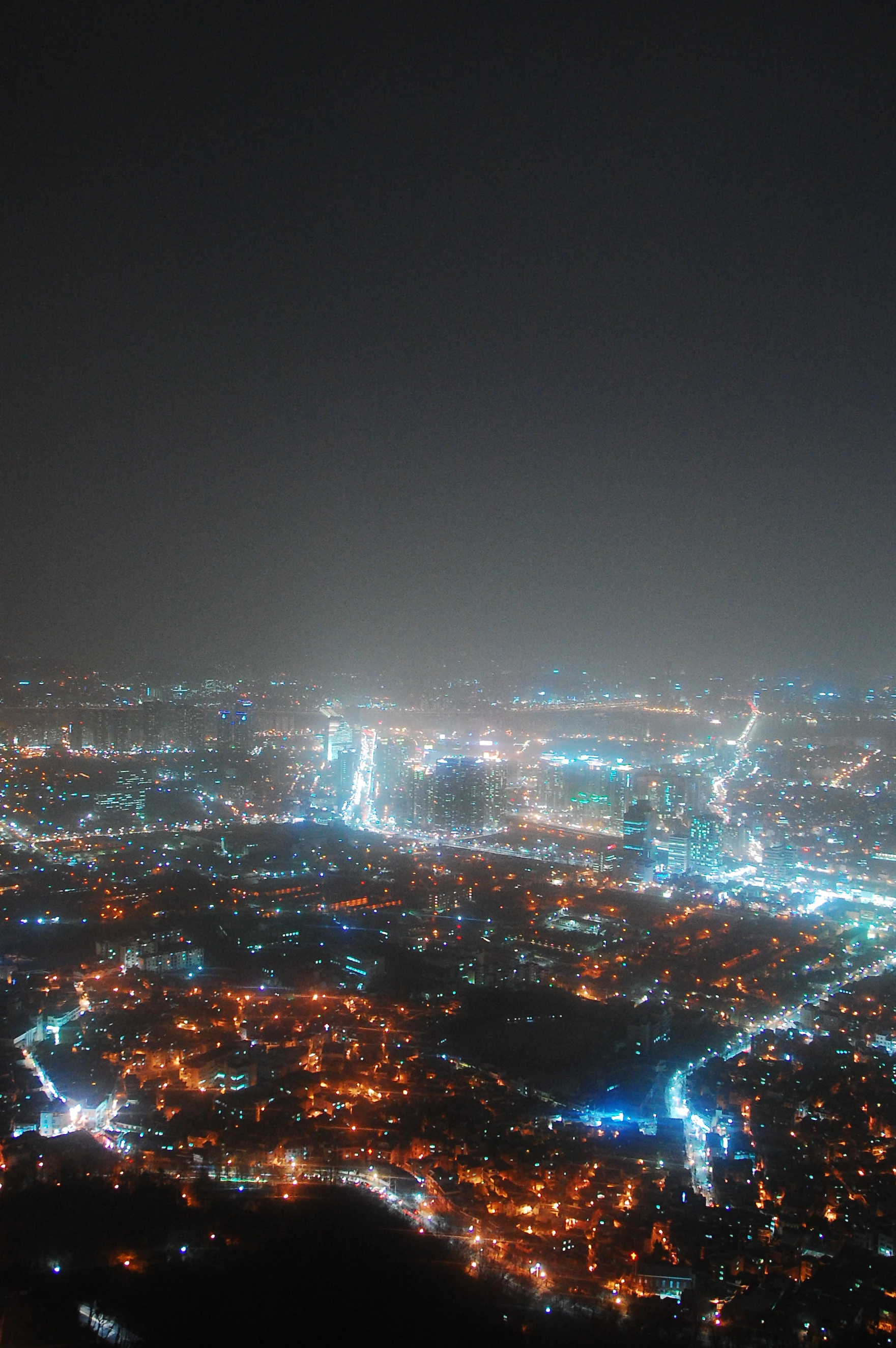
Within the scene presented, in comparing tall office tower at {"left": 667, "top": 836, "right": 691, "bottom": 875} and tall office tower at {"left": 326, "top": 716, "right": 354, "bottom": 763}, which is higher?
tall office tower at {"left": 326, "top": 716, "right": 354, "bottom": 763}

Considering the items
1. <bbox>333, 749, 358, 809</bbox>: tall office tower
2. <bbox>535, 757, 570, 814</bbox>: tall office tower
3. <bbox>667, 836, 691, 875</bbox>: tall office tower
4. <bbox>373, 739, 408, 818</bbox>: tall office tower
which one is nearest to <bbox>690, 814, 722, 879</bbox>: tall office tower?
<bbox>667, 836, 691, 875</bbox>: tall office tower

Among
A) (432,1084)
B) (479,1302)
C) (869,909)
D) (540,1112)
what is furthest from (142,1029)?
(869,909)

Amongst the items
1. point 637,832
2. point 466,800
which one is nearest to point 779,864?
point 637,832

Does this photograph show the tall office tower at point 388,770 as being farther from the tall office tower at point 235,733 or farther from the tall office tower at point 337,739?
the tall office tower at point 235,733

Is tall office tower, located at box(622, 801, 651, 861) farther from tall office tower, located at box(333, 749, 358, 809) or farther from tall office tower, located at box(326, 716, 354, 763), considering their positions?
tall office tower, located at box(326, 716, 354, 763)

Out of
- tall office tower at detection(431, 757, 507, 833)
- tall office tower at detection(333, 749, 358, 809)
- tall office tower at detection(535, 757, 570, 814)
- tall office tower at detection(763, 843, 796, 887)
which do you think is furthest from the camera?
tall office tower at detection(333, 749, 358, 809)

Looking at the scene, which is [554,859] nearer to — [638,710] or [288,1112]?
[288,1112]

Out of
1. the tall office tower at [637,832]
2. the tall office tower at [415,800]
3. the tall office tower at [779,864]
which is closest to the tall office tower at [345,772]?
the tall office tower at [415,800]
